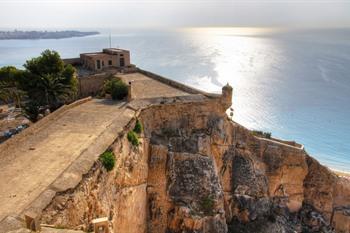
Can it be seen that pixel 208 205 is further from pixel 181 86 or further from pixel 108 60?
pixel 108 60

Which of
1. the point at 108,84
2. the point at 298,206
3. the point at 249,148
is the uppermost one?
the point at 108,84

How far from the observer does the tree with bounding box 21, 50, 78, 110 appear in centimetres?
2242

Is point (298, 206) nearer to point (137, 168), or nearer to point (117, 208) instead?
point (137, 168)

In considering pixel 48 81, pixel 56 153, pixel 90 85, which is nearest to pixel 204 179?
pixel 56 153

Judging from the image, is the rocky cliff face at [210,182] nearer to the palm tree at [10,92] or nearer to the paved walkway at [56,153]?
the paved walkway at [56,153]

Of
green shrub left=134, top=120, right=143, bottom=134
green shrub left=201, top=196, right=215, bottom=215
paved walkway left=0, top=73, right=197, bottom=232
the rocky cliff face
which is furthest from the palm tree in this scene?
green shrub left=201, top=196, right=215, bottom=215

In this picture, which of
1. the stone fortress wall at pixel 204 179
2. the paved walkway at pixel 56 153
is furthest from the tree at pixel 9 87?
the stone fortress wall at pixel 204 179

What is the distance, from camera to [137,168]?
16.8 metres

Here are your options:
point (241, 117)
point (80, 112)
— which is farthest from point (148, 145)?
point (241, 117)

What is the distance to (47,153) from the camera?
13391 millimetres

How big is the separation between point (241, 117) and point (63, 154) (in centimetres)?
4139

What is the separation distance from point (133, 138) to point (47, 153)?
15.7 feet

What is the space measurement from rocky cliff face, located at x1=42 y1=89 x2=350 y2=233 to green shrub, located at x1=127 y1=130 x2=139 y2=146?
34 centimetres

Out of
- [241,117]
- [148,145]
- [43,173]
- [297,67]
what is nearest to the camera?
[43,173]
